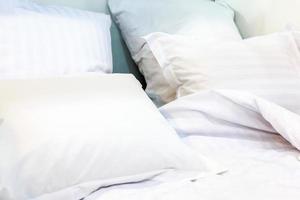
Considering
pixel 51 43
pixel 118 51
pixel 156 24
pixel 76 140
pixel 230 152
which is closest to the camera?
pixel 76 140

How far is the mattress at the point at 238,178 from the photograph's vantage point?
2.96 ft

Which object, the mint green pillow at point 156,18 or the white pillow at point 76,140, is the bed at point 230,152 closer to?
the white pillow at point 76,140

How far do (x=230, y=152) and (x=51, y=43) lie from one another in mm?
670

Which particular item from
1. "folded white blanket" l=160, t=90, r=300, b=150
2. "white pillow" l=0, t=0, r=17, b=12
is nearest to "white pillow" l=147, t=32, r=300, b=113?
"folded white blanket" l=160, t=90, r=300, b=150

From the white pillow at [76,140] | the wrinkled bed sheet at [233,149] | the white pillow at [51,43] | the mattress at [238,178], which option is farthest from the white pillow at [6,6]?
the mattress at [238,178]

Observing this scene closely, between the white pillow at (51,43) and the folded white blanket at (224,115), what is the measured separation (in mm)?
361

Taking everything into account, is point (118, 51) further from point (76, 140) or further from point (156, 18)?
point (76, 140)

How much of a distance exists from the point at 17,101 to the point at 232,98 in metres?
0.62

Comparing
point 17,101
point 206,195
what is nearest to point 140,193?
point 206,195

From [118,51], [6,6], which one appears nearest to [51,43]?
[6,6]

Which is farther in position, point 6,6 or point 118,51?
point 118,51

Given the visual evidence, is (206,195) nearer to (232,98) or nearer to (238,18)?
(232,98)

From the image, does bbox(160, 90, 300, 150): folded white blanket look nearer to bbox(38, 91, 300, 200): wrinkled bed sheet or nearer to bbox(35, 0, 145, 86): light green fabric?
bbox(38, 91, 300, 200): wrinkled bed sheet

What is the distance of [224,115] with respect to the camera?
4.02ft
